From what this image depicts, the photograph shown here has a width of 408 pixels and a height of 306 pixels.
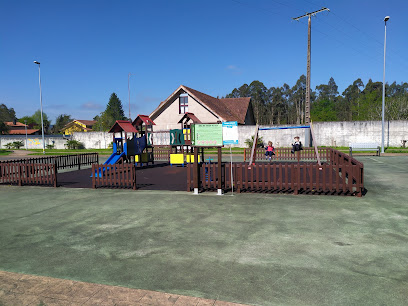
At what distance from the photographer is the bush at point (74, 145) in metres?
47.2

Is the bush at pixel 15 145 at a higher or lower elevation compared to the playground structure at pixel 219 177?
higher

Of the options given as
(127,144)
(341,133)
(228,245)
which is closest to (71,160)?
(127,144)

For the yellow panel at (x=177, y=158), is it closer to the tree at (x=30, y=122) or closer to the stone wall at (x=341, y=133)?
the stone wall at (x=341, y=133)

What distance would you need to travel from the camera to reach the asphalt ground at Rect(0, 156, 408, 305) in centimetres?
426

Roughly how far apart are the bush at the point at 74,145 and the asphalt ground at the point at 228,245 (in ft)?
130

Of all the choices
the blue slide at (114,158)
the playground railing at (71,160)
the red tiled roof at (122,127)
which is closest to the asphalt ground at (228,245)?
the blue slide at (114,158)

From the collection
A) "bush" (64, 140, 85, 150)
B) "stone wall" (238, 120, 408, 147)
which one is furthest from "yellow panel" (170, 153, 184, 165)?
"bush" (64, 140, 85, 150)

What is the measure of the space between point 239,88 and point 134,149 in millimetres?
89344

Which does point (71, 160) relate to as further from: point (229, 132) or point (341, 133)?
point (341, 133)

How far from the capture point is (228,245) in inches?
231

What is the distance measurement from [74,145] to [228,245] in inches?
1835

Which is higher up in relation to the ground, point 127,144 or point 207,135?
point 207,135

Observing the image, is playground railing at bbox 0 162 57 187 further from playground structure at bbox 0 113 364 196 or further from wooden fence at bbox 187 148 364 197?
wooden fence at bbox 187 148 364 197

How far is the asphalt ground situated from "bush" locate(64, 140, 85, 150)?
1561 inches
